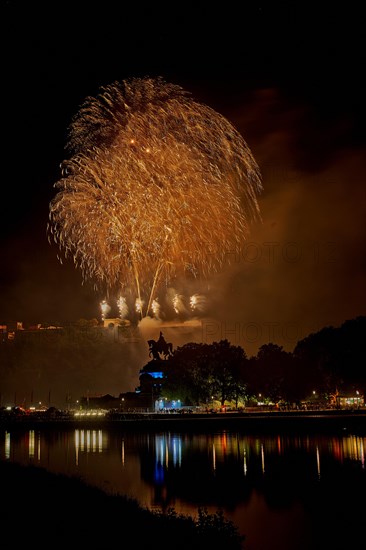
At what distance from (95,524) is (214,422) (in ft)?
129

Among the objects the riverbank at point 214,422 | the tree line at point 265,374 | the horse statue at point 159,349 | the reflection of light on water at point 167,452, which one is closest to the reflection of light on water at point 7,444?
the riverbank at point 214,422

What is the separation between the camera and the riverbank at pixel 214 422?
5188 centimetres

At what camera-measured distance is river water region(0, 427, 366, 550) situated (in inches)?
818

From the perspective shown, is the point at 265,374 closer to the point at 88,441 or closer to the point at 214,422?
the point at 214,422

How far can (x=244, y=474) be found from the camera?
30.1 m

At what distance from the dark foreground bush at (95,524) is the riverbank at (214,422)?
32.8 metres

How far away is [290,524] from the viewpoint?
69.5 ft

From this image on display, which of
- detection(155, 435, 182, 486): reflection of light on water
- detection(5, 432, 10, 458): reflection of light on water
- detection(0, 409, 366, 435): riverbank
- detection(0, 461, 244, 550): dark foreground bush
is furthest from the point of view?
detection(0, 409, 366, 435): riverbank

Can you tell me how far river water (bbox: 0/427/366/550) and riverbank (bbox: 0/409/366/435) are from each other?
330cm

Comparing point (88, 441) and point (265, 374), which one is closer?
point (88, 441)

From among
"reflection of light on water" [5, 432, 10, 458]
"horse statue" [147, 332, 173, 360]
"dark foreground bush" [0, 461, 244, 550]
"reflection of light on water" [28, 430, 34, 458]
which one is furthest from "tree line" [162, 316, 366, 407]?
"dark foreground bush" [0, 461, 244, 550]

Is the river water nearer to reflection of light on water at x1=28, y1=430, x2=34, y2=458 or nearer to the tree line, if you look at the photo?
reflection of light on water at x1=28, y1=430, x2=34, y2=458

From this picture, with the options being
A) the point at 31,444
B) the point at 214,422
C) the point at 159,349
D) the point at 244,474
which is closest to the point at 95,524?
the point at 244,474

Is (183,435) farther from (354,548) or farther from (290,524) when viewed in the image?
(354,548)
